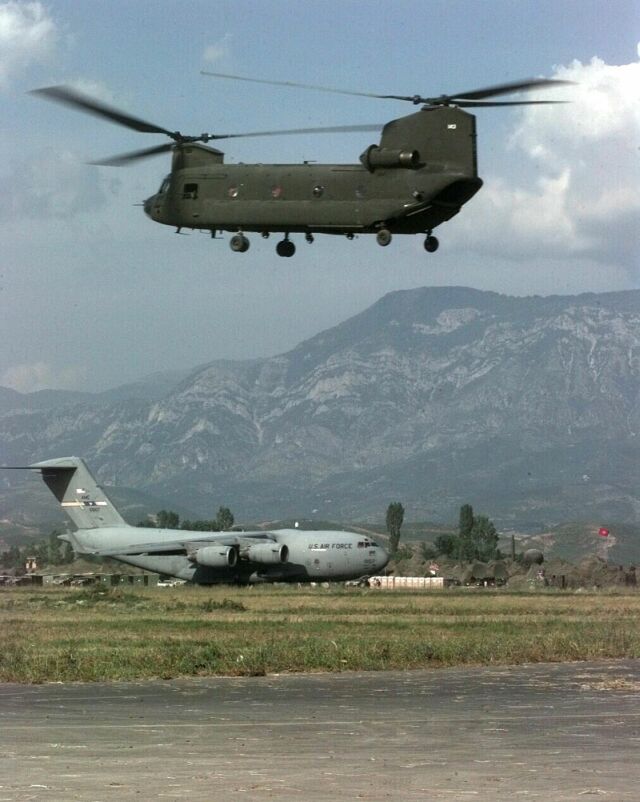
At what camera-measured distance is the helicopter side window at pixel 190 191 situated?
3894 centimetres

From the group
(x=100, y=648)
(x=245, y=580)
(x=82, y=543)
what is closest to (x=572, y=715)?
(x=100, y=648)

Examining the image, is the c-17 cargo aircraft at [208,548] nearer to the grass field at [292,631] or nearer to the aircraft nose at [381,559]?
the aircraft nose at [381,559]

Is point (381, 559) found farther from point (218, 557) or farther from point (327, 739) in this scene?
point (327, 739)

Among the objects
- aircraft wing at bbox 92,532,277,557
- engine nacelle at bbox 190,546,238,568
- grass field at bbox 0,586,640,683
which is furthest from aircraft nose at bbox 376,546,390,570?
engine nacelle at bbox 190,546,238,568

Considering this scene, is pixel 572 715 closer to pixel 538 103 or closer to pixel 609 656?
pixel 609 656

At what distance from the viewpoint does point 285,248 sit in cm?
3894

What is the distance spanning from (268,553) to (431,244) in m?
34.7

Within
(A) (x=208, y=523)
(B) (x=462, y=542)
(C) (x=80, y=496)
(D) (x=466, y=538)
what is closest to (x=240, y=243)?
(C) (x=80, y=496)

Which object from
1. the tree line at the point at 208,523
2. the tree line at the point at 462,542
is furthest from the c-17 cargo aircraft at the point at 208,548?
the tree line at the point at 208,523

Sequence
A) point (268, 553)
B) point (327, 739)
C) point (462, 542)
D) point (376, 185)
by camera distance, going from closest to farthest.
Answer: point (327, 739) < point (376, 185) < point (268, 553) < point (462, 542)

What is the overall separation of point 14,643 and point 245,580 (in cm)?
3798

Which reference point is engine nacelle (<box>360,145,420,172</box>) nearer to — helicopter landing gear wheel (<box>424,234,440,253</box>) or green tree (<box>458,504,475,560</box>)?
helicopter landing gear wheel (<box>424,234,440,253</box>)

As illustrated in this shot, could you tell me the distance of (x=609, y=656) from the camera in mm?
30344

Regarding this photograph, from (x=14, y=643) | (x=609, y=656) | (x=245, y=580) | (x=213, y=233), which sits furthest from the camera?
(x=245, y=580)
